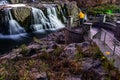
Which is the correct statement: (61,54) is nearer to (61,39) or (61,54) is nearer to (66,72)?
(66,72)

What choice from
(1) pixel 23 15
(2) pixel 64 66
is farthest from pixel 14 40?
(2) pixel 64 66

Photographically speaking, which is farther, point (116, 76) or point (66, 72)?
point (66, 72)

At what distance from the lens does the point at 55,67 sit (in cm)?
1095

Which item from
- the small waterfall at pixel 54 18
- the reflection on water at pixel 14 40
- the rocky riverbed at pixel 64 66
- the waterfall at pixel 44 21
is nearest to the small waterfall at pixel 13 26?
the reflection on water at pixel 14 40

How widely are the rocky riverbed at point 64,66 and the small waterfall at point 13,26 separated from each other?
13245 mm

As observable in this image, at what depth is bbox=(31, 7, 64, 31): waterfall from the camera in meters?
28.1

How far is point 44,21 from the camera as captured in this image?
2891 centimetres

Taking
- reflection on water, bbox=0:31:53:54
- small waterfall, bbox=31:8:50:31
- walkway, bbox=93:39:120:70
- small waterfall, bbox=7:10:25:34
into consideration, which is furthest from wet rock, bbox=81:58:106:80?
small waterfall, bbox=31:8:50:31

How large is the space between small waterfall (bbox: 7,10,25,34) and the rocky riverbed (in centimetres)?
1324

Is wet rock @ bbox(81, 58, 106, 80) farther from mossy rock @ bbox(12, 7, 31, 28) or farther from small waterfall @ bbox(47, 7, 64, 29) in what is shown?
small waterfall @ bbox(47, 7, 64, 29)

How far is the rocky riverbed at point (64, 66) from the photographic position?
9.84 meters

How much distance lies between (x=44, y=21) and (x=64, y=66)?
18.5m

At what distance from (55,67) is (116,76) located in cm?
322

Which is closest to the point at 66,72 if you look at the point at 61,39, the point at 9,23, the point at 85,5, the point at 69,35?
the point at 69,35
